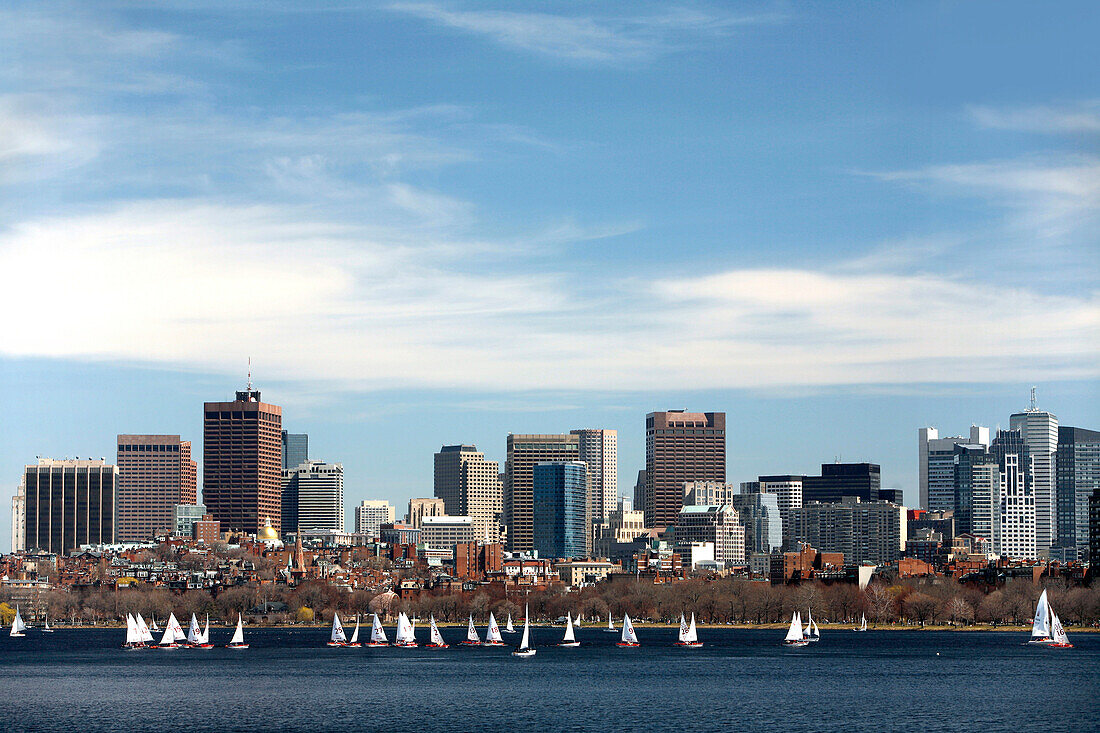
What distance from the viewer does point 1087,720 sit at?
142 metres

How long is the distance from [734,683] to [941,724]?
37939mm

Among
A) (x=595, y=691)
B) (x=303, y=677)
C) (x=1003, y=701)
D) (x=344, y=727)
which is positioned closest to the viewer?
(x=344, y=727)

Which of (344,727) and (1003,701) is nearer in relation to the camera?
(344,727)

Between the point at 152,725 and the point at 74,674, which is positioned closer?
the point at 152,725

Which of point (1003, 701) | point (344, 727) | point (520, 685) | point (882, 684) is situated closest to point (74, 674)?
point (520, 685)

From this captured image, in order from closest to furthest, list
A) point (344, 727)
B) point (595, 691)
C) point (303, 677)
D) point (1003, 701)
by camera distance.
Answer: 1. point (344, 727)
2. point (1003, 701)
3. point (595, 691)
4. point (303, 677)

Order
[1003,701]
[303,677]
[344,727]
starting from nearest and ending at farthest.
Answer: [344,727]
[1003,701]
[303,677]

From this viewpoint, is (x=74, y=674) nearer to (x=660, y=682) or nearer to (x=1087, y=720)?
(x=660, y=682)

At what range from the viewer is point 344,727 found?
139125 millimetres

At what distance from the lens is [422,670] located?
648 ft

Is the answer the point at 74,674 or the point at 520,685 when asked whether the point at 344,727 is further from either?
the point at 74,674

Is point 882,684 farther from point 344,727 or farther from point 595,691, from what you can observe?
point 344,727

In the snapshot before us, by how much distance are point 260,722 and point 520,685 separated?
3827 cm

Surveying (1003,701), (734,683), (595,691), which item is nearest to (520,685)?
(595,691)
